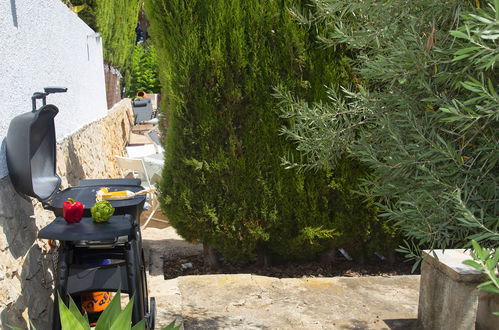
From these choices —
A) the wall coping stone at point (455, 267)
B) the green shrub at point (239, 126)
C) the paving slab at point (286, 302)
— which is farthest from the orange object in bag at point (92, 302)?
the wall coping stone at point (455, 267)

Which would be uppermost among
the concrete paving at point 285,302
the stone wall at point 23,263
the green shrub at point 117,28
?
the green shrub at point 117,28

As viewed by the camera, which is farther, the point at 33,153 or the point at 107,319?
the point at 33,153

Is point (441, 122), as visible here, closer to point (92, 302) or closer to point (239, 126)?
point (92, 302)

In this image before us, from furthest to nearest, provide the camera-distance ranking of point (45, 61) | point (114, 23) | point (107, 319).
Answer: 1. point (114, 23)
2. point (45, 61)
3. point (107, 319)

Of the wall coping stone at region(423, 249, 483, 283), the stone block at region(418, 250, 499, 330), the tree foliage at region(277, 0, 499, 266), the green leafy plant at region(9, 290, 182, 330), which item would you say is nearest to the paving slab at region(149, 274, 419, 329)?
the stone block at region(418, 250, 499, 330)

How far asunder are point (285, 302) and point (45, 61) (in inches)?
111

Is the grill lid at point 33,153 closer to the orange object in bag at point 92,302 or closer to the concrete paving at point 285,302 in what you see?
the orange object in bag at point 92,302

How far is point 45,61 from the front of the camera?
12.8 ft

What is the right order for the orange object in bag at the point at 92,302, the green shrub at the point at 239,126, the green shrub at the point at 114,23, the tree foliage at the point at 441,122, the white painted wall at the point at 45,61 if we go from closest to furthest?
the tree foliage at the point at 441,122, the white painted wall at the point at 45,61, the orange object in bag at the point at 92,302, the green shrub at the point at 239,126, the green shrub at the point at 114,23

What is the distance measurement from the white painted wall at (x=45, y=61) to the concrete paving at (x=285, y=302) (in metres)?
1.77

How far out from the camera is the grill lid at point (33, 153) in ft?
8.38

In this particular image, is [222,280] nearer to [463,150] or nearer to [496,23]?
[463,150]

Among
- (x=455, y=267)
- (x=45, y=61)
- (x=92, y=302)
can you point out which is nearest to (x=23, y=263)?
(x=92, y=302)

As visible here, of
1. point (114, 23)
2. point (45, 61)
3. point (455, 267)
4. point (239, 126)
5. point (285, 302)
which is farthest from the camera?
point (114, 23)
